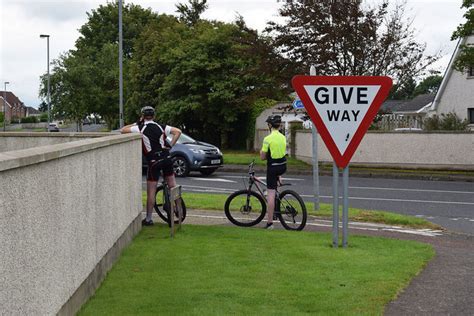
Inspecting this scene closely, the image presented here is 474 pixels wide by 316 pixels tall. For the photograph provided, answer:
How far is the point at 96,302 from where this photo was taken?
19.9ft

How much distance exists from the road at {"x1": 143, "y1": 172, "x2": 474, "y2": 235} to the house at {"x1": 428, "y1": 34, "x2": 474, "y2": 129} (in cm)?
2025

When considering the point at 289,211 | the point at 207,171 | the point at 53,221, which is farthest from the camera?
the point at 207,171

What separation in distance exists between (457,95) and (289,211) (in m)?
35.2

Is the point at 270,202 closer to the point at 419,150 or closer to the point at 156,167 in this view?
the point at 156,167

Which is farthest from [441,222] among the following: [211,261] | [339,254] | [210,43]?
[210,43]

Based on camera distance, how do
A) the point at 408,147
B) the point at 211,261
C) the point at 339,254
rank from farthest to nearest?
the point at 408,147
the point at 339,254
the point at 211,261

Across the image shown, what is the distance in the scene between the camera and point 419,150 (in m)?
28.1

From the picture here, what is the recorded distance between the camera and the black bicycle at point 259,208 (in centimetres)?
1120

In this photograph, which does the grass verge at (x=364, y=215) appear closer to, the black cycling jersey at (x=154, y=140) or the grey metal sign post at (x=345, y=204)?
the black cycling jersey at (x=154, y=140)

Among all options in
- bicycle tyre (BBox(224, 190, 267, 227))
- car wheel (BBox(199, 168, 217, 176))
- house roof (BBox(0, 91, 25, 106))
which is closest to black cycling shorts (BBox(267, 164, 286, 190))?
bicycle tyre (BBox(224, 190, 267, 227))

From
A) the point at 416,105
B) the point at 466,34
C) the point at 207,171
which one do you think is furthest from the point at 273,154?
the point at 416,105

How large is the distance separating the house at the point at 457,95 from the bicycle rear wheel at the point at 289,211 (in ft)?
109

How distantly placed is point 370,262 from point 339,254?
554 millimetres

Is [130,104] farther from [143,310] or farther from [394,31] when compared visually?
[143,310]
